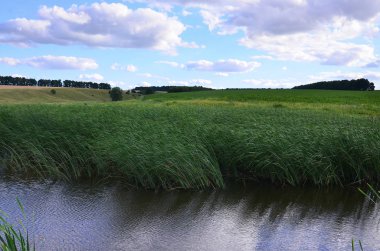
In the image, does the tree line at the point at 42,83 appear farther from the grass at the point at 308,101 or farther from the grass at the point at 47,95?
the grass at the point at 308,101

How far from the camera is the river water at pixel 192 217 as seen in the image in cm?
665

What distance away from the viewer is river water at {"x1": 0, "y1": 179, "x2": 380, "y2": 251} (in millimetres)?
6652

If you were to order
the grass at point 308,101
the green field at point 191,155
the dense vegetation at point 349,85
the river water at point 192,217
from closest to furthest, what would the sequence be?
the river water at point 192,217 < the green field at point 191,155 < the grass at point 308,101 < the dense vegetation at point 349,85

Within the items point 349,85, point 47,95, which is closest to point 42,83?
point 47,95

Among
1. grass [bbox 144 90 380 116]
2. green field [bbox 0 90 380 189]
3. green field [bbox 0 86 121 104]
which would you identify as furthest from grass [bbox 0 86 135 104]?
green field [bbox 0 90 380 189]

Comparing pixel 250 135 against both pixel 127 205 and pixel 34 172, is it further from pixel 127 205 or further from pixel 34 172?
pixel 34 172

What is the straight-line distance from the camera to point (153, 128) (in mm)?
12211

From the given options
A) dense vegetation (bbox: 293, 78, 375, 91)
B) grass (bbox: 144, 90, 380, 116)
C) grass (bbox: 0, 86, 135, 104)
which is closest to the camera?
grass (bbox: 144, 90, 380, 116)

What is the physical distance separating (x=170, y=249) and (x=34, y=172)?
20.0 feet

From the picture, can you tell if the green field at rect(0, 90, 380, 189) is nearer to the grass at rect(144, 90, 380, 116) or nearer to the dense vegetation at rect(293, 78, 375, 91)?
the grass at rect(144, 90, 380, 116)

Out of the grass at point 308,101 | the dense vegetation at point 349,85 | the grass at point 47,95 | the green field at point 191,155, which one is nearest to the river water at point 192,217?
the green field at point 191,155

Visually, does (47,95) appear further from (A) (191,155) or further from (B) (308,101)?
(A) (191,155)

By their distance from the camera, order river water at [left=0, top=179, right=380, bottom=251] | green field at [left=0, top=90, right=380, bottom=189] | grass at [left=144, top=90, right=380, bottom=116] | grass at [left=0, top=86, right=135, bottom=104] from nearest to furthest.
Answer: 1. river water at [left=0, top=179, right=380, bottom=251]
2. green field at [left=0, top=90, right=380, bottom=189]
3. grass at [left=144, top=90, right=380, bottom=116]
4. grass at [left=0, top=86, right=135, bottom=104]

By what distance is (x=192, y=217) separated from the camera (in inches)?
316
